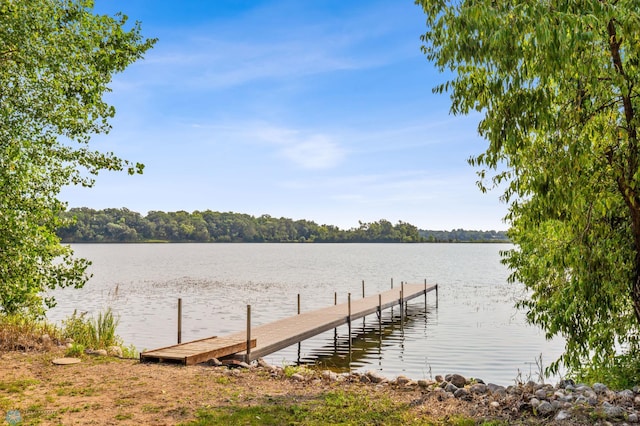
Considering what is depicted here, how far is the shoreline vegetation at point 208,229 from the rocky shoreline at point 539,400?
4806 inches

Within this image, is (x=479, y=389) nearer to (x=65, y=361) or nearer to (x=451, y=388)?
(x=451, y=388)

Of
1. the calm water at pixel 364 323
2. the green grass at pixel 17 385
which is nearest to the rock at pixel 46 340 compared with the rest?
the green grass at pixel 17 385

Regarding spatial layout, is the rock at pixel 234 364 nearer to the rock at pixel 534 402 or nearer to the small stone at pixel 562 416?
the rock at pixel 534 402

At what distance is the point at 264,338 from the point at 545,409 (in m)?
9.66

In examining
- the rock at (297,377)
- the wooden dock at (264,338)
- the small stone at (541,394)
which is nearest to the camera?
the small stone at (541,394)

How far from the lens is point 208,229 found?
156 m

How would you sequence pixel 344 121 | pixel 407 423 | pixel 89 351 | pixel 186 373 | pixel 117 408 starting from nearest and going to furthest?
pixel 407 423 → pixel 117 408 → pixel 186 373 → pixel 89 351 → pixel 344 121

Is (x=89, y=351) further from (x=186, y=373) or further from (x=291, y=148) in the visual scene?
(x=291, y=148)

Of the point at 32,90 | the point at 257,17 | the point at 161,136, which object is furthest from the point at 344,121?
the point at 32,90

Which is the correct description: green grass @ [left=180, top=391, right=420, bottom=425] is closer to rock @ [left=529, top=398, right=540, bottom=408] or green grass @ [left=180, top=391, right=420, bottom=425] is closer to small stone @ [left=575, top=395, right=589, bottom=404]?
rock @ [left=529, top=398, right=540, bottom=408]

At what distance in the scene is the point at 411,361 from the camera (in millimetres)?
17688

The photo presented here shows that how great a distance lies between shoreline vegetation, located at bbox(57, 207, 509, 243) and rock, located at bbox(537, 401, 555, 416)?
124 metres

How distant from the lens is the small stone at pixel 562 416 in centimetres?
638

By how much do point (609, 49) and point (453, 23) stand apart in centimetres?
244
